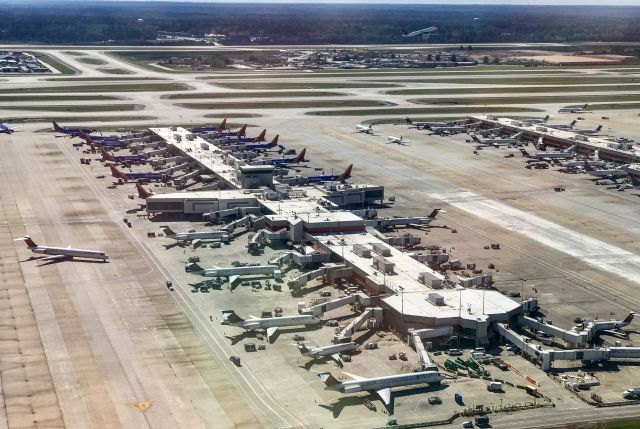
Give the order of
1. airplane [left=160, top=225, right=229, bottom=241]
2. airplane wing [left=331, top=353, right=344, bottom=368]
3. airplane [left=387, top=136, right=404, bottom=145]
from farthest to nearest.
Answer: airplane [left=387, top=136, right=404, bottom=145]
airplane [left=160, top=225, right=229, bottom=241]
airplane wing [left=331, top=353, right=344, bottom=368]

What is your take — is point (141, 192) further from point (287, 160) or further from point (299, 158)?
point (299, 158)

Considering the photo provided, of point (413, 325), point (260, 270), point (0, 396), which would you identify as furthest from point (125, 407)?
point (260, 270)

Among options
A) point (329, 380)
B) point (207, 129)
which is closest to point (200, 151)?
point (207, 129)

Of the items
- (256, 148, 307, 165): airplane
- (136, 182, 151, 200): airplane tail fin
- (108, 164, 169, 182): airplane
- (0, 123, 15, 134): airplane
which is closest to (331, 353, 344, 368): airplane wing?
(136, 182, 151, 200): airplane tail fin

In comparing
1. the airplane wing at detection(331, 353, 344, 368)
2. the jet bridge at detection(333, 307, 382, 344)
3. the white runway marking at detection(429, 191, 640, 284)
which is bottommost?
the white runway marking at detection(429, 191, 640, 284)

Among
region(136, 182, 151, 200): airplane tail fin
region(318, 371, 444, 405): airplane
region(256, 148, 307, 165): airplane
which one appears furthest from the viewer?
region(256, 148, 307, 165): airplane

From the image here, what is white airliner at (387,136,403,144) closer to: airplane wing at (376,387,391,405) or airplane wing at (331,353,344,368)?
airplane wing at (331,353,344,368)
